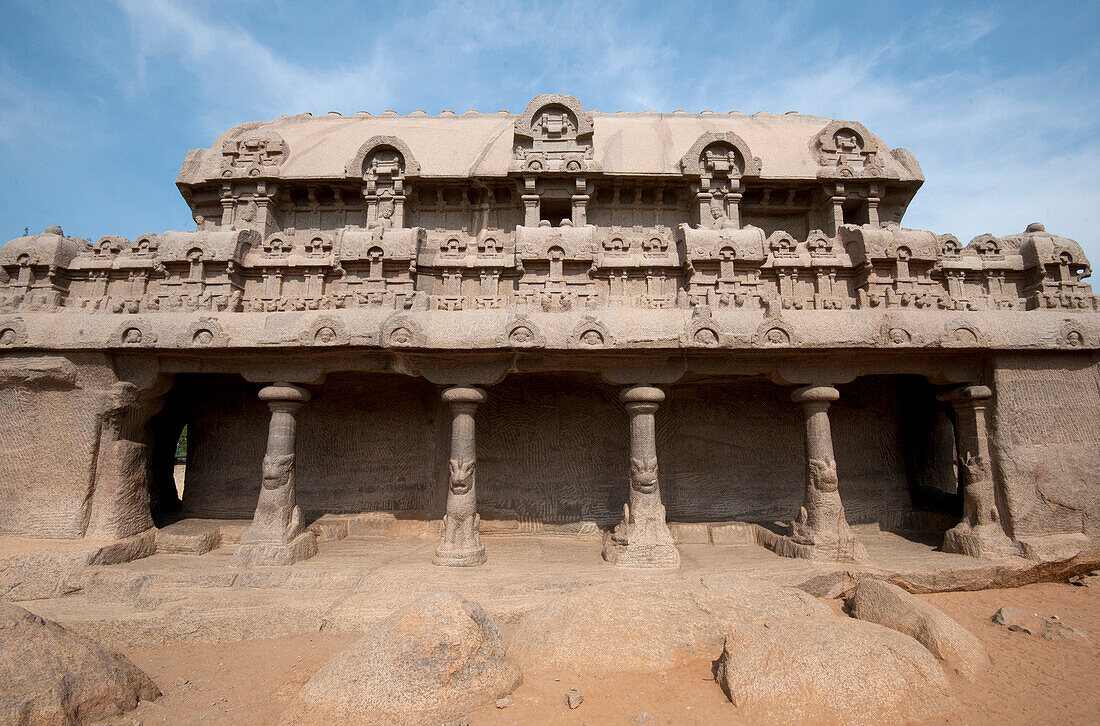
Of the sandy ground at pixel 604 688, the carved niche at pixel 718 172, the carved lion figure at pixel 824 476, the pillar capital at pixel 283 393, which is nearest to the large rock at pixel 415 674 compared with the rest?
the sandy ground at pixel 604 688

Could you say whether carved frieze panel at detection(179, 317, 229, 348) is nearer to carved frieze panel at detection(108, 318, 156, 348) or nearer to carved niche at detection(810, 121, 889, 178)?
carved frieze panel at detection(108, 318, 156, 348)

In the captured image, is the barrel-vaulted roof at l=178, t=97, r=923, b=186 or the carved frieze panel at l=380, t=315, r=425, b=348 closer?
the carved frieze panel at l=380, t=315, r=425, b=348

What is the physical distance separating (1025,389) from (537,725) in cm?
742

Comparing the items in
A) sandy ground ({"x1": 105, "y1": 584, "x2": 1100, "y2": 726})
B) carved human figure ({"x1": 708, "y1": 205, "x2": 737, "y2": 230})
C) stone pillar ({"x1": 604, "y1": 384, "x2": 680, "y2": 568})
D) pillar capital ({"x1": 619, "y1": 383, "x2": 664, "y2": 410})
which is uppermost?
carved human figure ({"x1": 708, "y1": 205, "x2": 737, "y2": 230})

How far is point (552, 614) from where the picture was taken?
5273 millimetres

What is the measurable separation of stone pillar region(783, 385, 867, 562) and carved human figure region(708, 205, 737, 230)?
14.8ft

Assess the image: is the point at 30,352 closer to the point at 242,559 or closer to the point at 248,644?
the point at 242,559

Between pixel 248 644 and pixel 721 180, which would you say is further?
pixel 721 180

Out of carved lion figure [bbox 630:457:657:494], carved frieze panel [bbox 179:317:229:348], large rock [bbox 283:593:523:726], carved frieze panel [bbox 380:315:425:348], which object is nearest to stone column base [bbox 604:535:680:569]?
carved lion figure [bbox 630:457:657:494]

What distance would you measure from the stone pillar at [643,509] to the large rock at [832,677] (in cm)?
214

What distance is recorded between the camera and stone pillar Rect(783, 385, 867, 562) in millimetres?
6785

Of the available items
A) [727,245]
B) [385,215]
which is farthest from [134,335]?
[727,245]

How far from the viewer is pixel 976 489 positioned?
7.09 metres

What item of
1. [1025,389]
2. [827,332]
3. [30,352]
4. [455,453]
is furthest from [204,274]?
[1025,389]
